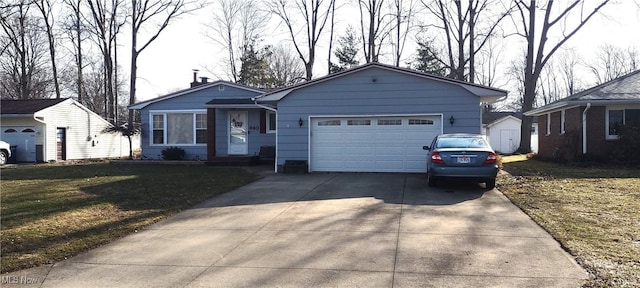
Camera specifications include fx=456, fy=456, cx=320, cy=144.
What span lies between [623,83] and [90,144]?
93.6 feet

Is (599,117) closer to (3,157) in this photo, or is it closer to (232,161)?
(232,161)

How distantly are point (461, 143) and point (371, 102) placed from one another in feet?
15.1

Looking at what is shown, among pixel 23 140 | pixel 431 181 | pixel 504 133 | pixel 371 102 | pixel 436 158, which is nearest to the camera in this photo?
pixel 436 158

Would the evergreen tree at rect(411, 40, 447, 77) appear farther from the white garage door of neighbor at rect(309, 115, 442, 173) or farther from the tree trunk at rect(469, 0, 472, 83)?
the white garage door of neighbor at rect(309, 115, 442, 173)

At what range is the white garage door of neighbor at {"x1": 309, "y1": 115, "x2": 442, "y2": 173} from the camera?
14.8 meters

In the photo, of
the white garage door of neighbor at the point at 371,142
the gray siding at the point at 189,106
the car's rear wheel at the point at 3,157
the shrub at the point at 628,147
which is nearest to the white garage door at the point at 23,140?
the car's rear wheel at the point at 3,157

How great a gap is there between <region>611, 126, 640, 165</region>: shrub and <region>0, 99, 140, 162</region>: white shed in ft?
76.4

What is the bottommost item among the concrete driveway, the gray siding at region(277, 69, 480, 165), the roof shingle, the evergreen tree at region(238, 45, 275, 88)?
the concrete driveway

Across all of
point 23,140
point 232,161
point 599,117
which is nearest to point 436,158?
point 232,161

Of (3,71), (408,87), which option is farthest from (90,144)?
(408,87)

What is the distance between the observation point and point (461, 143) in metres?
11.0

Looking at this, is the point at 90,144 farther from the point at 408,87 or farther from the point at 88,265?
the point at 88,265

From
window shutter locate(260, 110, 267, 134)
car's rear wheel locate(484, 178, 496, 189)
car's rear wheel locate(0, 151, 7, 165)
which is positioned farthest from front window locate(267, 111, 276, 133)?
car's rear wheel locate(0, 151, 7, 165)

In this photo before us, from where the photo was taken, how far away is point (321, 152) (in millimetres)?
15570
